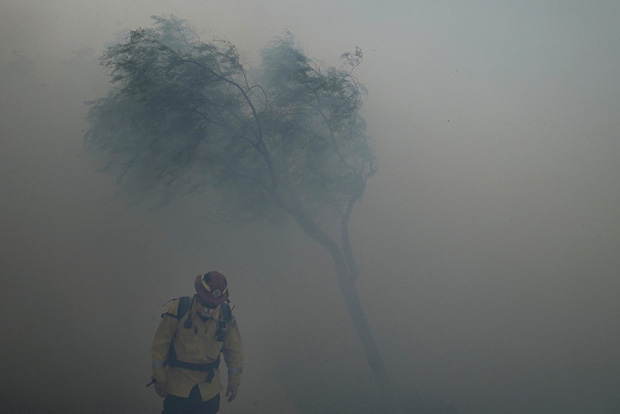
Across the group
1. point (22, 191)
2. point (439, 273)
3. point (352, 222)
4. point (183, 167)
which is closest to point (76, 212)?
point (22, 191)

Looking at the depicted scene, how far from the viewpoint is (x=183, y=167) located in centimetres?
538

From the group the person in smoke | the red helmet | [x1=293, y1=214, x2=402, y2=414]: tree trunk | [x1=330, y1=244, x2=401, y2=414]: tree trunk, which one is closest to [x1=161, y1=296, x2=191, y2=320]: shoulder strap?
the person in smoke

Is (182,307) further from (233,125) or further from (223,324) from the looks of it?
(233,125)

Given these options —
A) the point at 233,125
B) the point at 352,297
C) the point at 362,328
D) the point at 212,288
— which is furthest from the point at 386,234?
the point at 212,288

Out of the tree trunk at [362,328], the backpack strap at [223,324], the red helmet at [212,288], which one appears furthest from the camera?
the tree trunk at [362,328]

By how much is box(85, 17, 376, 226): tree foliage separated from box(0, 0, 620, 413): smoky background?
0.34 metres

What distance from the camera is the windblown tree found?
5.28 metres

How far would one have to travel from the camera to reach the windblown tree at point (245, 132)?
5277 millimetres

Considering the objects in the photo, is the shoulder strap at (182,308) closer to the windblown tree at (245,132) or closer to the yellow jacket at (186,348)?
the yellow jacket at (186,348)

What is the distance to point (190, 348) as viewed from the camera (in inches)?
134

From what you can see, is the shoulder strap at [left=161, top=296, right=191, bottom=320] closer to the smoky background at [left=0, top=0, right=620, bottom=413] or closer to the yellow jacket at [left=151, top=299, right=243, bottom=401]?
the yellow jacket at [left=151, top=299, right=243, bottom=401]

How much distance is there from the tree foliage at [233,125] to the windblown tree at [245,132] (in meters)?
0.01

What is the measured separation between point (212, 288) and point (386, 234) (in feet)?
12.1

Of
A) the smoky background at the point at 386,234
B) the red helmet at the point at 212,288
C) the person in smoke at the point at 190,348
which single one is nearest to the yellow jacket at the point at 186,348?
the person in smoke at the point at 190,348
